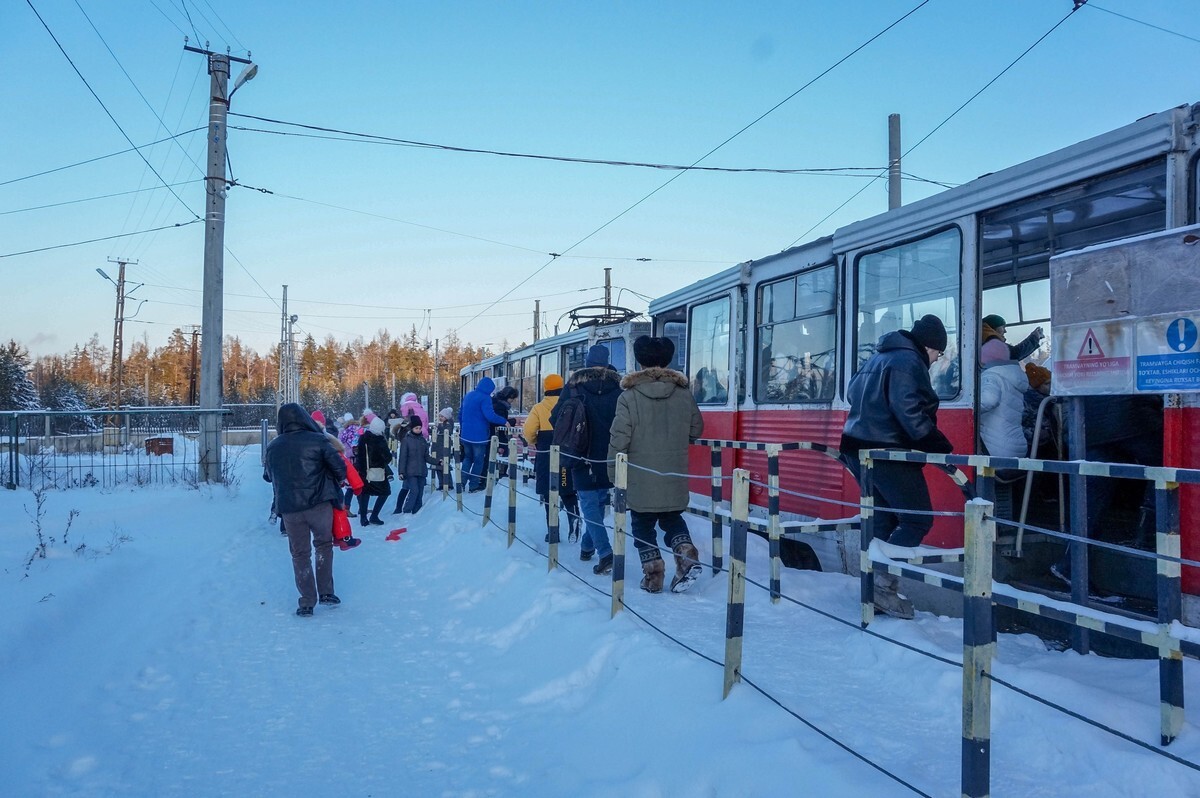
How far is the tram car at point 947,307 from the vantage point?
4.29 meters

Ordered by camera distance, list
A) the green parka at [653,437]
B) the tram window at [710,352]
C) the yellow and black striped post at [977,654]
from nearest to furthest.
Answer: the yellow and black striped post at [977,654] → the green parka at [653,437] → the tram window at [710,352]

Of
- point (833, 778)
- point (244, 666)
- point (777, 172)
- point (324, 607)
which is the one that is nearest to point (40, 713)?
point (244, 666)

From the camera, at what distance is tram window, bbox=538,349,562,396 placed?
688 inches

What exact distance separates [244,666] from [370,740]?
1703 mm

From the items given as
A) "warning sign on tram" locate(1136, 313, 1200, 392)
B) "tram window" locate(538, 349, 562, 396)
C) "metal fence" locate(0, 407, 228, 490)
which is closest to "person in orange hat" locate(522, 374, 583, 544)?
"warning sign on tram" locate(1136, 313, 1200, 392)

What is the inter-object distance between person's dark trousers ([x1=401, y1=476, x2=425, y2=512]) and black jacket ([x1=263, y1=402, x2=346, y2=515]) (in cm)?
548

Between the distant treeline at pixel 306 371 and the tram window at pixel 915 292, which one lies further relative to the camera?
the distant treeline at pixel 306 371

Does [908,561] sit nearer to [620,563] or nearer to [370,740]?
[620,563]

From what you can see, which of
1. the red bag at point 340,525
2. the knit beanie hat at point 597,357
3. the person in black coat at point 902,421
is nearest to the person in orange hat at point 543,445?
the knit beanie hat at point 597,357

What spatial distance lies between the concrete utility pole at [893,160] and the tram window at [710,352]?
23.7 feet

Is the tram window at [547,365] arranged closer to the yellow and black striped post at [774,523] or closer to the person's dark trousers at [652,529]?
the person's dark trousers at [652,529]

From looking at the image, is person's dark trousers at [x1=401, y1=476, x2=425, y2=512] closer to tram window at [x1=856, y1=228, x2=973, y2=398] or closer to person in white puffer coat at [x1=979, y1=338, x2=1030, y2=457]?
tram window at [x1=856, y1=228, x2=973, y2=398]

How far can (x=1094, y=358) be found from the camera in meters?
4.30

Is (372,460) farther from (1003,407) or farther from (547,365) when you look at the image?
(1003,407)
